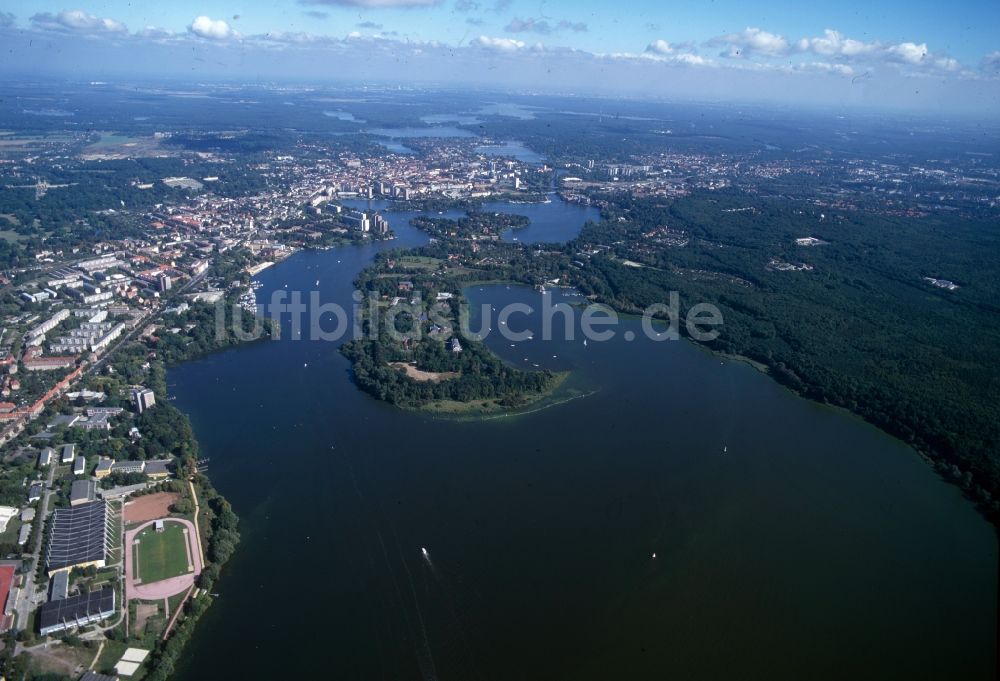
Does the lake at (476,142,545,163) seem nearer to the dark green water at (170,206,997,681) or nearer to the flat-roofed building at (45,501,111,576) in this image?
the dark green water at (170,206,997,681)

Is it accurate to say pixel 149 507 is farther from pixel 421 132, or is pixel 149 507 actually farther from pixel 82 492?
pixel 421 132

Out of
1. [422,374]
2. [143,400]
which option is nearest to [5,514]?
[143,400]

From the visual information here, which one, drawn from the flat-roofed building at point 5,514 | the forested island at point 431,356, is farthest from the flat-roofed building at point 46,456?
the forested island at point 431,356

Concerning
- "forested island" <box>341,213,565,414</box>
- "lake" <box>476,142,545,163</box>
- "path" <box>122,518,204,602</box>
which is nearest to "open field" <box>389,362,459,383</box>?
"forested island" <box>341,213,565,414</box>

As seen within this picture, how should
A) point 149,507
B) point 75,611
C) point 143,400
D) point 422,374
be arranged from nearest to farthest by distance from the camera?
point 75,611
point 149,507
point 143,400
point 422,374

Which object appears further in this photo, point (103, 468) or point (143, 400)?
point (143, 400)

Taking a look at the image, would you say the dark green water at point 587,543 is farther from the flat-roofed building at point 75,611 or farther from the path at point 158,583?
the flat-roofed building at point 75,611

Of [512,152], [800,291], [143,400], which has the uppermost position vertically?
[512,152]

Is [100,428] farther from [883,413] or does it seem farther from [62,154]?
[62,154]
